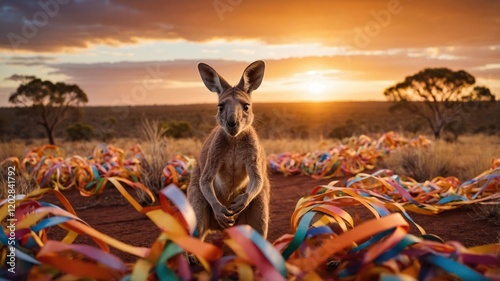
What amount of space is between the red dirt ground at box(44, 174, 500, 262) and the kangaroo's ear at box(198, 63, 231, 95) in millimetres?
1689

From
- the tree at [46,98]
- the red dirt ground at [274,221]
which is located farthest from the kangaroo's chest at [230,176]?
the tree at [46,98]

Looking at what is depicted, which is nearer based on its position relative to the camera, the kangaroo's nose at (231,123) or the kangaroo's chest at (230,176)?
the kangaroo's nose at (231,123)

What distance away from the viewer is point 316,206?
116 inches

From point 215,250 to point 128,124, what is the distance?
5007 cm

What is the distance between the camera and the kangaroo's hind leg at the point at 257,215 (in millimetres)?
3559

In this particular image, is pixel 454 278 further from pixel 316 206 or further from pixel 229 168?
pixel 229 168

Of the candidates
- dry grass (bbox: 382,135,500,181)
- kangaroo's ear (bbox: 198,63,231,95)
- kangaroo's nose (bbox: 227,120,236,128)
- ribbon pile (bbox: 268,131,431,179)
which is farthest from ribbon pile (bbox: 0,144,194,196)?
dry grass (bbox: 382,135,500,181)

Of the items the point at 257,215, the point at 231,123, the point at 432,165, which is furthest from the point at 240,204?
the point at 432,165

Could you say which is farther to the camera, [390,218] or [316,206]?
[316,206]

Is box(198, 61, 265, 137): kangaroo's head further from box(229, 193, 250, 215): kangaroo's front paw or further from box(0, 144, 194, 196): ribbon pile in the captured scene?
box(0, 144, 194, 196): ribbon pile

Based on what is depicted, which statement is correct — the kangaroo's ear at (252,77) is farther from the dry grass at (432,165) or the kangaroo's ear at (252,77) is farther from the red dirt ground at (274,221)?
the dry grass at (432,165)

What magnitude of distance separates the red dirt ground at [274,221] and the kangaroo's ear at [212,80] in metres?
1.69

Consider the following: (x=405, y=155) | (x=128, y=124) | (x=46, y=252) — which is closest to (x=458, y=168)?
(x=405, y=155)

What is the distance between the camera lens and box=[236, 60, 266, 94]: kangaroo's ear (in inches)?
154
